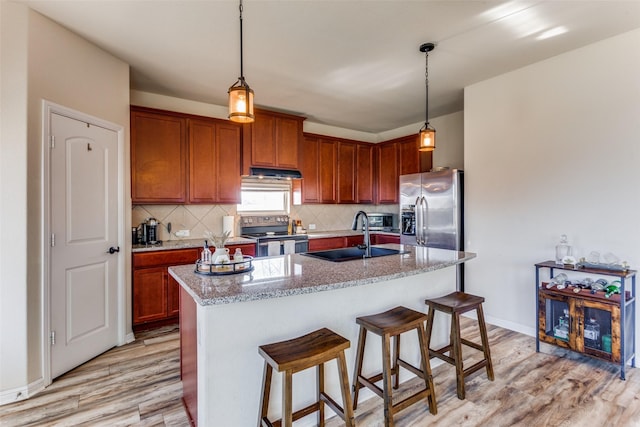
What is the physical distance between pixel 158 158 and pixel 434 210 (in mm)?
3398

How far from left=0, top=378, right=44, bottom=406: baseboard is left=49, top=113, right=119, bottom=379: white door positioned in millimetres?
156

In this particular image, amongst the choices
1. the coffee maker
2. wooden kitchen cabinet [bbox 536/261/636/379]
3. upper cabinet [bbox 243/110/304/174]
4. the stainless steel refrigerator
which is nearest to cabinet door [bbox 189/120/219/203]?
upper cabinet [bbox 243/110/304/174]

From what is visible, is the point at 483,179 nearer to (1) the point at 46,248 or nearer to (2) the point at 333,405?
(2) the point at 333,405

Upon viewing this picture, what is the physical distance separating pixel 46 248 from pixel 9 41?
4.88 ft

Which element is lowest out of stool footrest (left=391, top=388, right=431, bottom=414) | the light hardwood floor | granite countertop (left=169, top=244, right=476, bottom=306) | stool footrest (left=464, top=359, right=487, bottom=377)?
the light hardwood floor

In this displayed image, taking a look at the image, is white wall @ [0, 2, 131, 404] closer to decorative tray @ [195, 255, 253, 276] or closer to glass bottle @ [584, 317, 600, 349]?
decorative tray @ [195, 255, 253, 276]

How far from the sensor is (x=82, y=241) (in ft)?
8.82

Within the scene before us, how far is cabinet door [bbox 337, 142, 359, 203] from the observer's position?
529 cm

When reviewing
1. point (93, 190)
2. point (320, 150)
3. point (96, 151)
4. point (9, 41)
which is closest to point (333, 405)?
point (93, 190)

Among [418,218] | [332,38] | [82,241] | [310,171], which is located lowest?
[82,241]

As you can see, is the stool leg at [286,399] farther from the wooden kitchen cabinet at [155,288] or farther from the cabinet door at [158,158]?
the cabinet door at [158,158]

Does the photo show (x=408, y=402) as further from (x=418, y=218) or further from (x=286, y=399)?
(x=418, y=218)

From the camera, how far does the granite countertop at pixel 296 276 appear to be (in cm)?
153

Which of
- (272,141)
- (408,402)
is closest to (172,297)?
(272,141)
